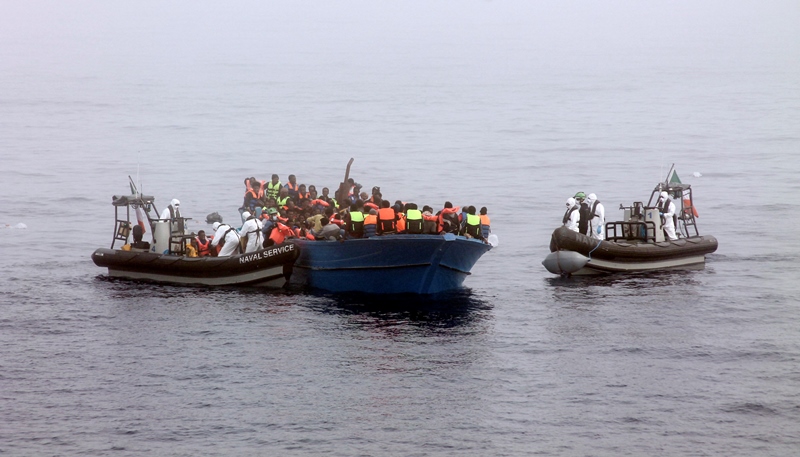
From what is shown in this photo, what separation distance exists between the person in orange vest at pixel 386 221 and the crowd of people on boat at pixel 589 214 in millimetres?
6262

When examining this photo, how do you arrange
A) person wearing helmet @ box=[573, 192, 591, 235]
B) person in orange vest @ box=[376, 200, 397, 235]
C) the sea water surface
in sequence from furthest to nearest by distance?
person wearing helmet @ box=[573, 192, 591, 235] → person in orange vest @ box=[376, 200, 397, 235] → the sea water surface

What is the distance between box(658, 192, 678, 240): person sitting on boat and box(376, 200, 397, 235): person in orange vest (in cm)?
966

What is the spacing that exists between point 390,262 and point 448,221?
1.96 metres

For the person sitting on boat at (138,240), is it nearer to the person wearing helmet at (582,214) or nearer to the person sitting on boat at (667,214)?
the person wearing helmet at (582,214)

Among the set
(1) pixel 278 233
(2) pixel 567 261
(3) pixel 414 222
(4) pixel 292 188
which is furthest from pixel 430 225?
(4) pixel 292 188

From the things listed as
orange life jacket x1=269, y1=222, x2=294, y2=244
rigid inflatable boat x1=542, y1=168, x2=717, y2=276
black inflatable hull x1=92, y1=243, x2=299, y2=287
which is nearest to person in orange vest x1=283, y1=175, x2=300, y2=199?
orange life jacket x1=269, y1=222, x2=294, y2=244

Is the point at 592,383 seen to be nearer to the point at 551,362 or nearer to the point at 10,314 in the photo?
the point at 551,362

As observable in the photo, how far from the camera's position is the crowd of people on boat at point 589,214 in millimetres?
34219

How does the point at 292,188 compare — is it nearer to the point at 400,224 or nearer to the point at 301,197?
the point at 301,197

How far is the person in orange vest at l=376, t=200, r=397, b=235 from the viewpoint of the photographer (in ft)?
99.1

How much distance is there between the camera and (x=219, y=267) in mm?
31656

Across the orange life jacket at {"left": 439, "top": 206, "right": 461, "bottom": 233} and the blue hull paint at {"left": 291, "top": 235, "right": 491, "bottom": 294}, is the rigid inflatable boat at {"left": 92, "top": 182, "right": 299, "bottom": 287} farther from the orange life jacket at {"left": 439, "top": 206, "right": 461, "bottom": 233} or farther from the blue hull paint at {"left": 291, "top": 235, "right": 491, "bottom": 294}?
the orange life jacket at {"left": 439, "top": 206, "right": 461, "bottom": 233}

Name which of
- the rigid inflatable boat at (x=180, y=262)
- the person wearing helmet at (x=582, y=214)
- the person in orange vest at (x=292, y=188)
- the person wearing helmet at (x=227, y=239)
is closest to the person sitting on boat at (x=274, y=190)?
the person in orange vest at (x=292, y=188)

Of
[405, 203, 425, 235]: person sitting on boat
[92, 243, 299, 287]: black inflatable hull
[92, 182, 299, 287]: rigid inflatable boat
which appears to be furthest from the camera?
[92, 182, 299, 287]: rigid inflatable boat
